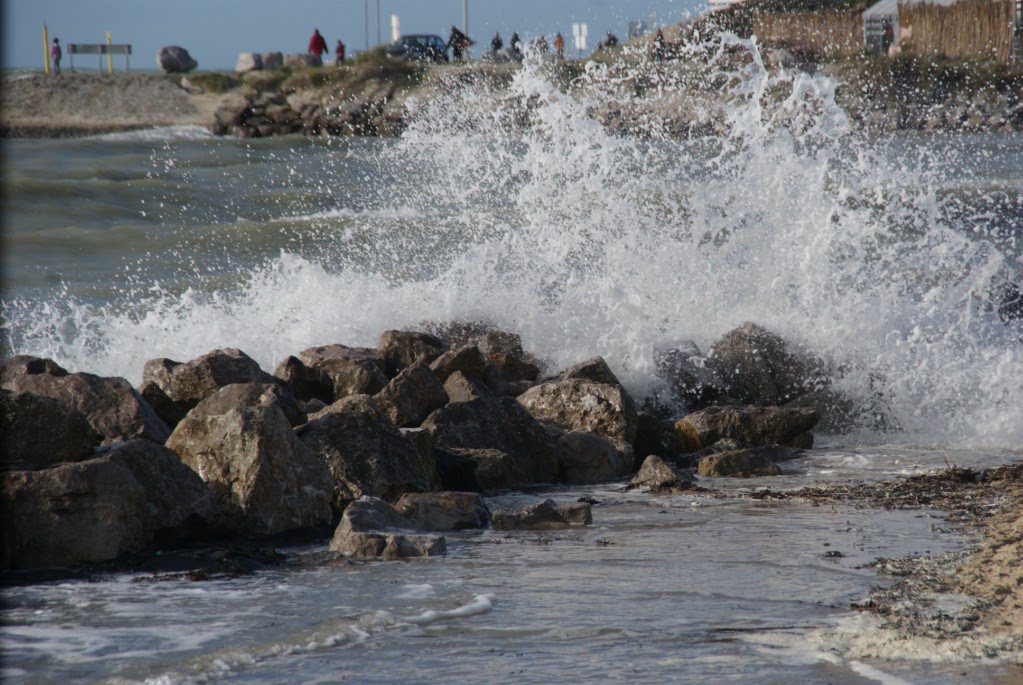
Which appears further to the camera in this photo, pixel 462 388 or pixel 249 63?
pixel 249 63

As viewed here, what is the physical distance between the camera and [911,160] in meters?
22.4

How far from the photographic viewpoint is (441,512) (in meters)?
5.36

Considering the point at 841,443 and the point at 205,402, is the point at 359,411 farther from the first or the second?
the point at 841,443

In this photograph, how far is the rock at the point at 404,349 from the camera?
810 centimetres

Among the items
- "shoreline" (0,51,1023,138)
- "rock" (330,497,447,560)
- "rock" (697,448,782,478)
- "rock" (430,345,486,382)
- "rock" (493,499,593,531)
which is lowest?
"rock" (697,448,782,478)

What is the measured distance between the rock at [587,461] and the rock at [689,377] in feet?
5.83

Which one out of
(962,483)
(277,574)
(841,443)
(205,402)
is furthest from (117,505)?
(841,443)

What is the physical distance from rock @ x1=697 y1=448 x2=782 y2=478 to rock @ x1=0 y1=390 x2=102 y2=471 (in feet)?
10.5

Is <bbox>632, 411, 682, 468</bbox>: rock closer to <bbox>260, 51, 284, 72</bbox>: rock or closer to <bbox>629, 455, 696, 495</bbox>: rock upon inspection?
<bbox>629, 455, 696, 495</bbox>: rock

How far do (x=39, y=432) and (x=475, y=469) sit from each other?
2.18m

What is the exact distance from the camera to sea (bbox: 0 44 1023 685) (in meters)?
3.71

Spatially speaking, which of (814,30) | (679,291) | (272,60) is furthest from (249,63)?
(679,291)

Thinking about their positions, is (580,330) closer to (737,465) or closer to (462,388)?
(462,388)

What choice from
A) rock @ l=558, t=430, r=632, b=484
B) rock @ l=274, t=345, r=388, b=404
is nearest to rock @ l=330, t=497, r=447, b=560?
rock @ l=558, t=430, r=632, b=484
